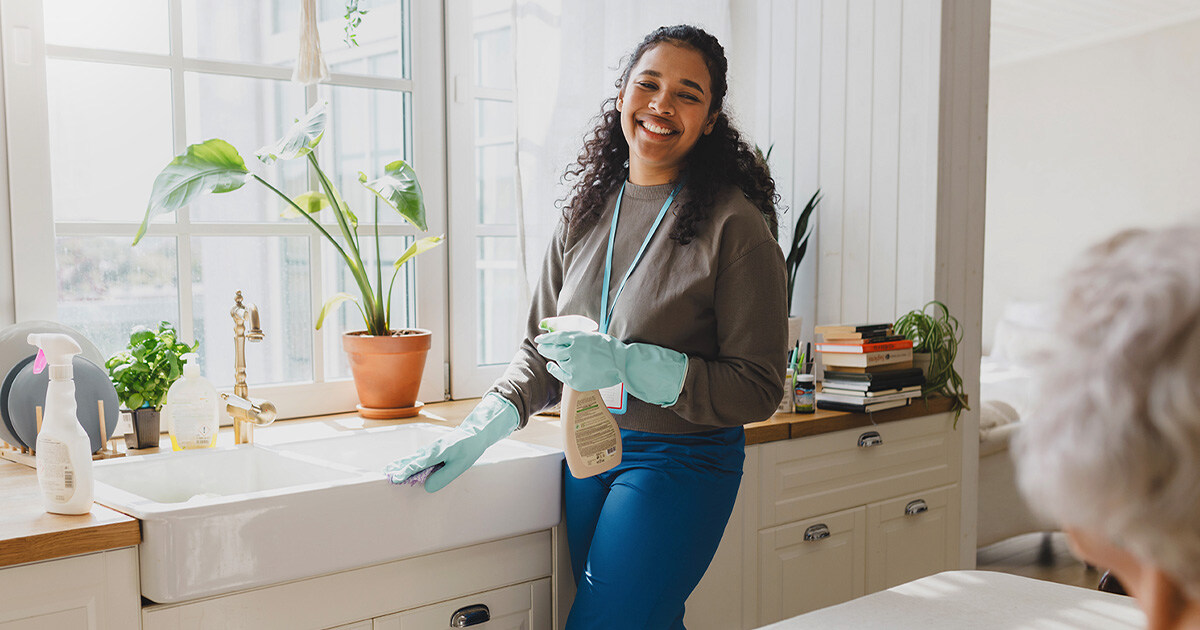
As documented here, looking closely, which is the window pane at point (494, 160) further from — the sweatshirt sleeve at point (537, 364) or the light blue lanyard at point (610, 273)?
the light blue lanyard at point (610, 273)

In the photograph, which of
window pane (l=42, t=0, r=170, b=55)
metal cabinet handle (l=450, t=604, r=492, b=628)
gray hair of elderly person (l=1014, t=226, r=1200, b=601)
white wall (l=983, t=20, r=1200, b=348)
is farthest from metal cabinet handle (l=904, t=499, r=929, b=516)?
white wall (l=983, t=20, r=1200, b=348)

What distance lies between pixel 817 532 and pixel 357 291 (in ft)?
4.28

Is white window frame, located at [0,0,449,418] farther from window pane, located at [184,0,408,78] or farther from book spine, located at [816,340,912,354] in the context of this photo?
book spine, located at [816,340,912,354]

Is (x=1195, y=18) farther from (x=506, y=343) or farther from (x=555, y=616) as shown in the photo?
(x=555, y=616)

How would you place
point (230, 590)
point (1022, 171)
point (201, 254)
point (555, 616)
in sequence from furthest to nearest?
point (1022, 171) → point (201, 254) → point (555, 616) → point (230, 590)

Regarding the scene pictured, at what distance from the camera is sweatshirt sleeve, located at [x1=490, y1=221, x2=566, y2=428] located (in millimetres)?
1837

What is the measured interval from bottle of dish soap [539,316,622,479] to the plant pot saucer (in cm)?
75

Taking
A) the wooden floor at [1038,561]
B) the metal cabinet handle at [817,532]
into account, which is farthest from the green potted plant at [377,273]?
A: the wooden floor at [1038,561]

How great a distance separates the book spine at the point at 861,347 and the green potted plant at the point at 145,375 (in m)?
1.56

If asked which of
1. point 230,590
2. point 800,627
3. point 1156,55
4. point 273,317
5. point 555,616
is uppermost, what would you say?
point 1156,55

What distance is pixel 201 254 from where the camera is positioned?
2248 mm

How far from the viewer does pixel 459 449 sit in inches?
64.8

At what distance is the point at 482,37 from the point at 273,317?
942 mm

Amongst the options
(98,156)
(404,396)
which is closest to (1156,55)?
(404,396)
